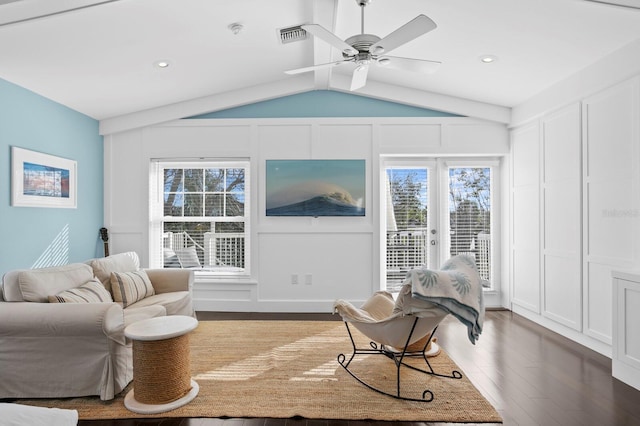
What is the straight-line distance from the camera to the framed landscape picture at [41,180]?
3535 mm

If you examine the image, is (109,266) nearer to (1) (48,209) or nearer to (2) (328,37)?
(1) (48,209)

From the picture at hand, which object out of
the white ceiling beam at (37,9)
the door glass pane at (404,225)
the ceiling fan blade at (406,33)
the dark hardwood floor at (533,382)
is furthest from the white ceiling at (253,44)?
the dark hardwood floor at (533,382)

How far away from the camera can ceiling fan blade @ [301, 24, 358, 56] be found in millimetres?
2384

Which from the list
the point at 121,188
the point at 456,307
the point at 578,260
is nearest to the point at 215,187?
the point at 121,188

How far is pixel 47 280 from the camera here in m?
2.92

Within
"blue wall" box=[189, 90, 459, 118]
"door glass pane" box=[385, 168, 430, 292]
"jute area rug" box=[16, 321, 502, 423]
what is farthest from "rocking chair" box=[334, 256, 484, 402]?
"blue wall" box=[189, 90, 459, 118]

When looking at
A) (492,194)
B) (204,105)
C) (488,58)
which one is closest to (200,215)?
(204,105)

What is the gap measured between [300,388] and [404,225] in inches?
118

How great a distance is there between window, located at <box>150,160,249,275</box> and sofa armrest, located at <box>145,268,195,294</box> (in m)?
0.93

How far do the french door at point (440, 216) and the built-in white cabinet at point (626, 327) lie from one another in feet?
7.50

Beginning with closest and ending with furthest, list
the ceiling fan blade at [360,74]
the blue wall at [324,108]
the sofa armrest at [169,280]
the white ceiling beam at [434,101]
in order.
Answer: the ceiling fan blade at [360,74], the sofa armrest at [169,280], the white ceiling beam at [434,101], the blue wall at [324,108]

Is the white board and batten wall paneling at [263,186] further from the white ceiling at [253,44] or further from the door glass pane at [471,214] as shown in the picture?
the white ceiling at [253,44]

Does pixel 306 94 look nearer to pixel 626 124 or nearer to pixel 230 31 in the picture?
pixel 230 31

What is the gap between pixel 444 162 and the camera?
5.20m
